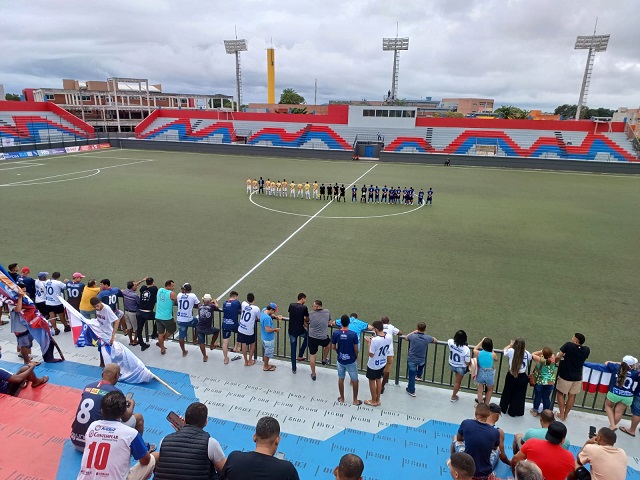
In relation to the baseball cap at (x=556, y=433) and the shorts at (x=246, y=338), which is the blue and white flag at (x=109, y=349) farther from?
the baseball cap at (x=556, y=433)

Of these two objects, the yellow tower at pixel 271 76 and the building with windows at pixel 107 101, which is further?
the yellow tower at pixel 271 76

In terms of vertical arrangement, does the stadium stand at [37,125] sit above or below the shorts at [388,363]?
above

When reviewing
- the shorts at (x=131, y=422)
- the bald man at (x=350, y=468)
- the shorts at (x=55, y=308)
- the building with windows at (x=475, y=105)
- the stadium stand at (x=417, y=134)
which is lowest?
the shorts at (x=55, y=308)

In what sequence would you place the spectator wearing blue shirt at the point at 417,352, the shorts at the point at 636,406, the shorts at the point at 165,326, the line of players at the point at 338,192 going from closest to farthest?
the shorts at the point at 636,406
the spectator wearing blue shirt at the point at 417,352
the shorts at the point at 165,326
the line of players at the point at 338,192

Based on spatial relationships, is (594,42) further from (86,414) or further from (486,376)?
(86,414)

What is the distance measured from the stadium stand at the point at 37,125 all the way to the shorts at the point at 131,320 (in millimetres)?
47802

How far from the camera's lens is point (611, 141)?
50.2 metres

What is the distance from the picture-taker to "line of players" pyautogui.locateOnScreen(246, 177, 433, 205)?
2659 cm

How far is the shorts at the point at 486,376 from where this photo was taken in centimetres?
728

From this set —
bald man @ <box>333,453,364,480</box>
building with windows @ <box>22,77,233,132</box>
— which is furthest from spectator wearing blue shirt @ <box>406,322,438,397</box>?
building with windows @ <box>22,77,233,132</box>

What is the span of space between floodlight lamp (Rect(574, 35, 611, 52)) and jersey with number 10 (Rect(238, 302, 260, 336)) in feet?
217

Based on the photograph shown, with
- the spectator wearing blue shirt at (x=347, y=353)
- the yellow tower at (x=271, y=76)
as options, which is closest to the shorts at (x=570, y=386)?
the spectator wearing blue shirt at (x=347, y=353)

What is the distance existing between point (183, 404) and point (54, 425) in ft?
5.56

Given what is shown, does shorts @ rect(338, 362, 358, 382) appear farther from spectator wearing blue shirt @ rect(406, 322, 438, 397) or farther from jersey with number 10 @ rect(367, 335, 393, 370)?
spectator wearing blue shirt @ rect(406, 322, 438, 397)
